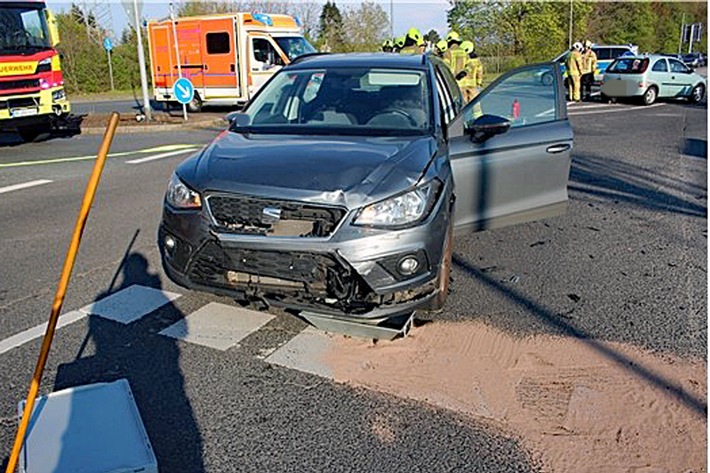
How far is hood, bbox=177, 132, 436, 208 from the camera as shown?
3.50 m

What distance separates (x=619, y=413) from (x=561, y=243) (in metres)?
2.95

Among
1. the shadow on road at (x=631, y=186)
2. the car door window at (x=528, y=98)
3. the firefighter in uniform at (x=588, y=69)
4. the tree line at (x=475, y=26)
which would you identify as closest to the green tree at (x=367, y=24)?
the tree line at (x=475, y=26)

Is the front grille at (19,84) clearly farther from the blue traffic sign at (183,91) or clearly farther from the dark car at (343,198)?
the dark car at (343,198)

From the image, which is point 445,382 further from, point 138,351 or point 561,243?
point 561,243

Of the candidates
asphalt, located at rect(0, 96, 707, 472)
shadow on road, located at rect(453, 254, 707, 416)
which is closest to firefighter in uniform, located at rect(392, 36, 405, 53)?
asphalt, located at rect(0, 96, 707, 472)

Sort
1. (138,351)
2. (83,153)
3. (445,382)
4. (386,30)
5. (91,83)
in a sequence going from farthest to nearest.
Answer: (386,30)
(91,83)
(83,153)
(138,351)
(445,382)

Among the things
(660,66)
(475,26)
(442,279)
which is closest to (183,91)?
(442,279)

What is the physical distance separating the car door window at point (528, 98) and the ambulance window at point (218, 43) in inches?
622

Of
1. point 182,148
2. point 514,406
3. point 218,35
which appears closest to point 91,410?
point 514,406

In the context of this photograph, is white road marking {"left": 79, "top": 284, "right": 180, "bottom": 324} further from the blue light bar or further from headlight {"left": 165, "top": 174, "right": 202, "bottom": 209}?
the blue light bar

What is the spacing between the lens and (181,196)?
3.81m

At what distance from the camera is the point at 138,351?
146 inches

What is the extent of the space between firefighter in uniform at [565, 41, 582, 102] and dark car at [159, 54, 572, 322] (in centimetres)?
1778

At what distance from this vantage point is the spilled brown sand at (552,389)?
281cm
